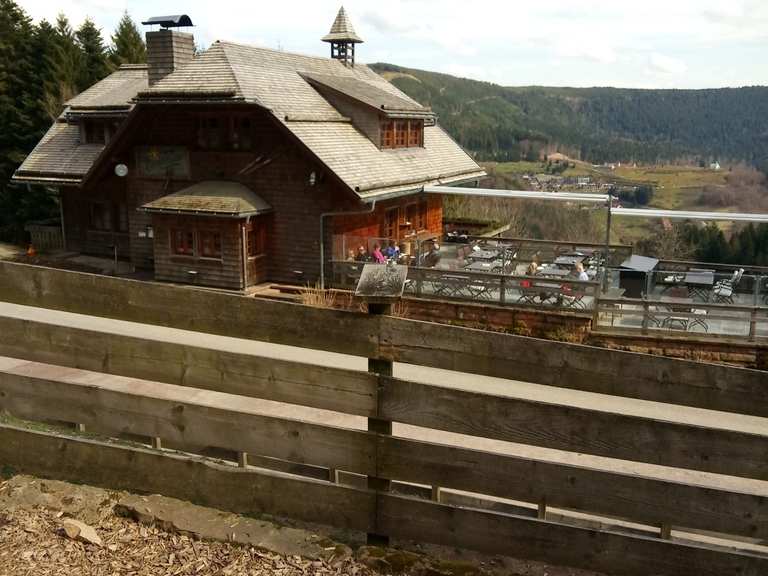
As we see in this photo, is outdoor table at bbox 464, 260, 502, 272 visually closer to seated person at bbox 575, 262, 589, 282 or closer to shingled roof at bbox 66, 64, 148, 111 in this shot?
seated person at bbox 575, 262, 589, 282

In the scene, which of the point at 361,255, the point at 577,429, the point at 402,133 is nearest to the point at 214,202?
the point at 361,255

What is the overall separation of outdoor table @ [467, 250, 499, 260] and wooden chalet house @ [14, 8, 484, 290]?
10.3ft

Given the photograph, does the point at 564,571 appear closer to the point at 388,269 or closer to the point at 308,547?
the point at 308,547

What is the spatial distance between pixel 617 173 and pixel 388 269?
451 feet

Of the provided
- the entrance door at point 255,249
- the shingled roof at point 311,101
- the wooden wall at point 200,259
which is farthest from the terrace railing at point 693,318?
the wooden wall at point 200,259

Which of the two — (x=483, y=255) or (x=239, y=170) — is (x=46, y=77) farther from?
(x=483, y=255)

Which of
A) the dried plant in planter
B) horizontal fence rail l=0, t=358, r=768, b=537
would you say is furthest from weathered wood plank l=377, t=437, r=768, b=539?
the dried plant in planter

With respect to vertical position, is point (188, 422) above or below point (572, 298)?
above

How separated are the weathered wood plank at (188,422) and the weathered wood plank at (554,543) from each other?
1.20 ft

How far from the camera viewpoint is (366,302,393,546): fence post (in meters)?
4.06

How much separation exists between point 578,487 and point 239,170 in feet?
64.6

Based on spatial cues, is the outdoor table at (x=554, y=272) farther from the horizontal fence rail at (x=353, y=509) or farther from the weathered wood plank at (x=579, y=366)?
the horizontal fence rail at (x=353, y=509)

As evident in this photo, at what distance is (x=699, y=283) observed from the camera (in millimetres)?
17750

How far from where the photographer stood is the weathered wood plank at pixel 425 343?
11.9 ft
